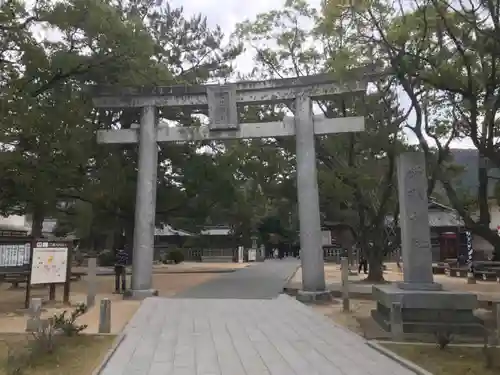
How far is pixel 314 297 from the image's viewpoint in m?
13.7

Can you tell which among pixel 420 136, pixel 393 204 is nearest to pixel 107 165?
pixel 420 136

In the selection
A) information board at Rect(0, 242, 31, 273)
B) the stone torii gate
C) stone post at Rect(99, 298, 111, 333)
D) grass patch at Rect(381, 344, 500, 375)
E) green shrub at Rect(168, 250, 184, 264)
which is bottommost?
grass patch at Rect(381, 344, 500, 375)

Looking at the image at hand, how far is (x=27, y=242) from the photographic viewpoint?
40.7 ft

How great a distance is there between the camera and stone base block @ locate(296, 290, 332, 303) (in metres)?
13.7

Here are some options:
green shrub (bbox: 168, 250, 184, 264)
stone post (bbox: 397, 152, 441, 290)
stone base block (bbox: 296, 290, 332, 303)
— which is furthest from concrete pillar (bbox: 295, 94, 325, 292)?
green shrub (bbox: 168, 250, 184, 264)

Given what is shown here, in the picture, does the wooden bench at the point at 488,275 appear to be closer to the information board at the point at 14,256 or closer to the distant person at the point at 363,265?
the distant person at the point at 363,265

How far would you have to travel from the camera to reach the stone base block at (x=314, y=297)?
13.7 meters

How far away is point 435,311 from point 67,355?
6.03 meters

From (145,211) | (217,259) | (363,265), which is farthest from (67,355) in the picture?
(217,259)

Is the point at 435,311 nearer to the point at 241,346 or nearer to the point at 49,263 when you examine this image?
the point at 241,346

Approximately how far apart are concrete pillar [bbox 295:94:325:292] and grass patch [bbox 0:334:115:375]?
7.17 meters

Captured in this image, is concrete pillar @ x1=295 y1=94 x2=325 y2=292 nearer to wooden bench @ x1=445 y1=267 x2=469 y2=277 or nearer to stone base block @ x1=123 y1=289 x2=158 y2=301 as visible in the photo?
stone base block @ x1=123 y1=289 x2=158 y2=301

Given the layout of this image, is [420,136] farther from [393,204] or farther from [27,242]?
[393,204]

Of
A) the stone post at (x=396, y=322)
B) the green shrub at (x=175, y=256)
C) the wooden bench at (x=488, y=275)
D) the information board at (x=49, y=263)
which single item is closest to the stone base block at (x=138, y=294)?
the information board at (x=49, y=263)
